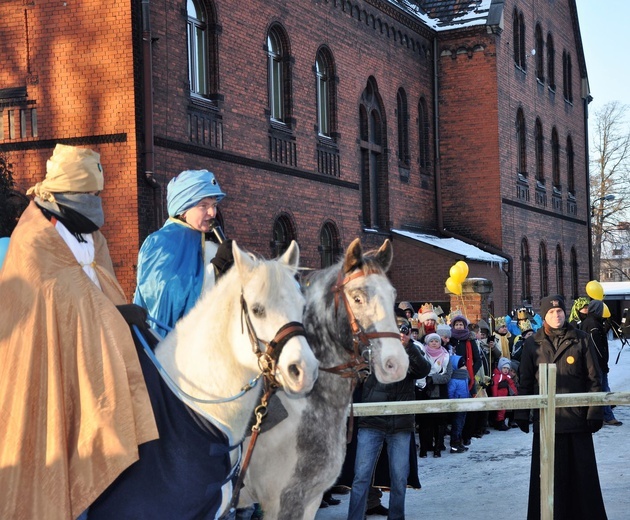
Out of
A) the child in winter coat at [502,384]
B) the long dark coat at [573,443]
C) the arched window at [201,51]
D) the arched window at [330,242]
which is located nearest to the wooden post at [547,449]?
the long dark coat at [573,443]

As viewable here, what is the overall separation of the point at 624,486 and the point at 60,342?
24.6ft

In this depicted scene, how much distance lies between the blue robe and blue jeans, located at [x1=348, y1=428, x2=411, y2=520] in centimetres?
307

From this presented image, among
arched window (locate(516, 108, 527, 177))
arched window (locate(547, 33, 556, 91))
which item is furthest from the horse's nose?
arched window (locate(547, 33, 556, 91))

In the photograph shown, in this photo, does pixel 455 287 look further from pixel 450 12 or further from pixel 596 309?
pixel 450 12

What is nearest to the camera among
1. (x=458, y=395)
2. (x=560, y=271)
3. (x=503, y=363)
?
(x=458, y=395)

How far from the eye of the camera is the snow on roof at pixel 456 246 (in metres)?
26.3

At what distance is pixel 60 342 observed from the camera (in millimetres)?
4328

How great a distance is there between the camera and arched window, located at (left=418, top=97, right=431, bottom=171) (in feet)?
94.2

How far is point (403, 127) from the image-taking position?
1080 inches

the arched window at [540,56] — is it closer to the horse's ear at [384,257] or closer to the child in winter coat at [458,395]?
the child in winter coat at [458,395]

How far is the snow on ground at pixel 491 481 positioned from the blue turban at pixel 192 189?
169 inches

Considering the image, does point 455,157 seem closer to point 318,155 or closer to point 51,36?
point 318,155

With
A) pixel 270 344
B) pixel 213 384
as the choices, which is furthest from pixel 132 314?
pixel 270 344

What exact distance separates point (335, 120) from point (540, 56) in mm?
14697
